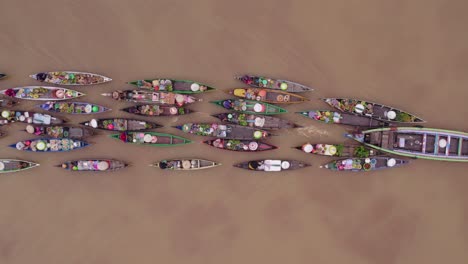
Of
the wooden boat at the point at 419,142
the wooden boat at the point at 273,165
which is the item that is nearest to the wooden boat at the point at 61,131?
the wooden boat at the point at 273,165

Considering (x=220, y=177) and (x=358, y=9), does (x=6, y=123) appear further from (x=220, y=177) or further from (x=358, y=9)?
(x=358, y=9)

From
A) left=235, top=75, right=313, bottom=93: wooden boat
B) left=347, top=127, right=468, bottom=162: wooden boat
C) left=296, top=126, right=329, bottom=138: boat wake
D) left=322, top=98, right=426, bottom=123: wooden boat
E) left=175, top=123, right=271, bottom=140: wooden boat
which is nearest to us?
left=347, top=127, right=468, bottom=162: wooden boat

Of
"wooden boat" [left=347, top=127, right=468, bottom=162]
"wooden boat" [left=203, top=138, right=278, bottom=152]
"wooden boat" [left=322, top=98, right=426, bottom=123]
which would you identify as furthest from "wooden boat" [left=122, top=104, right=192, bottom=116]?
"wooden boat" [left=347, top=127, right=468, bottom=162]

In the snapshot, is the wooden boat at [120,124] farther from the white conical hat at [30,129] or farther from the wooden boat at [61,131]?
the white conical hat at [30,129]

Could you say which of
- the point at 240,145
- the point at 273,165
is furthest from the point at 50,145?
the point at 273,165

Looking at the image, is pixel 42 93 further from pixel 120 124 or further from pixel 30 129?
pixel 120 124

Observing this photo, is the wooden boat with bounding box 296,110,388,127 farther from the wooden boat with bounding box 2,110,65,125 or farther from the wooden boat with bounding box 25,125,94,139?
the wooden boat with bounding box 2,110,65,125

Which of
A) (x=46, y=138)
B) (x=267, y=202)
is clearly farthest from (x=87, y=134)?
(x=267, y=202)
